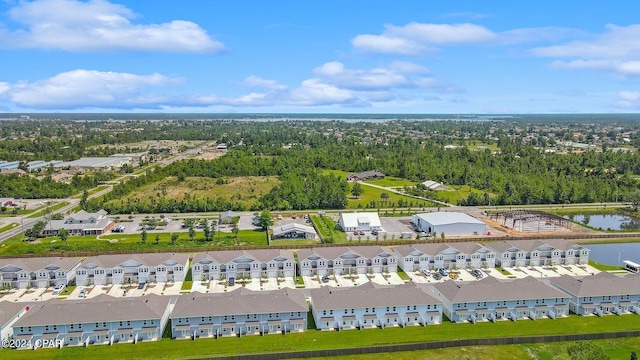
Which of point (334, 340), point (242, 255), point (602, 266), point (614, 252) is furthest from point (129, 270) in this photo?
point (614, 252)

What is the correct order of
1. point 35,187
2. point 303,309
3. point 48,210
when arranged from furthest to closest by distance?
point 35,187 → point 48,210 → point 303,309

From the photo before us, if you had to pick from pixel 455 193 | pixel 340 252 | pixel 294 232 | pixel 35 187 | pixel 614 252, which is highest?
pixel 35 187

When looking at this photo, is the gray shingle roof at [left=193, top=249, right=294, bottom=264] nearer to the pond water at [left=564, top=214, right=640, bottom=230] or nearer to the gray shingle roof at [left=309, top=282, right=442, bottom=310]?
the gray shingle roof at [left=309, top=282, right=442, bottom=310]

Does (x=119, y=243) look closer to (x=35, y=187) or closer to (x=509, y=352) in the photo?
(x=35, y=187)

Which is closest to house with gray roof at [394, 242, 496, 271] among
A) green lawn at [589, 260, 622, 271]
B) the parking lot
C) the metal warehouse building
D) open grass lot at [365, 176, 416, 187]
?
the parking lot

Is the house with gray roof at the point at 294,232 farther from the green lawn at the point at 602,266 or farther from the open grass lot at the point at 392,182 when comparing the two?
the open grass lot at the point at 392,182

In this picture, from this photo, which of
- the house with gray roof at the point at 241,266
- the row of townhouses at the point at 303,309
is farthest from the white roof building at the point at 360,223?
the row of townhouses at the point at 303,309
